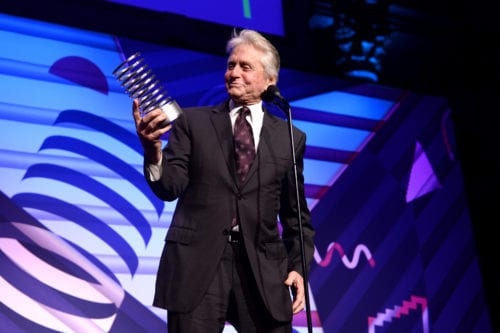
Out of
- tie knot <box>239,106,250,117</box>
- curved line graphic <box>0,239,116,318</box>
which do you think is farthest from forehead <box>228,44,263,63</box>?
curved line graphic <box>0,239,116,318</box>

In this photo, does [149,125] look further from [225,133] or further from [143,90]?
[225,133]

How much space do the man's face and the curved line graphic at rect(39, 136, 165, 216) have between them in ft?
3.44

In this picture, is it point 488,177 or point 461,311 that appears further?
point 488,177

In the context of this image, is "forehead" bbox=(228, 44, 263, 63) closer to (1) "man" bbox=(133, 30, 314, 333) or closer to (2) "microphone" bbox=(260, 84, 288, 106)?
(1) "man" bbox=(133, 30, 314, 333)

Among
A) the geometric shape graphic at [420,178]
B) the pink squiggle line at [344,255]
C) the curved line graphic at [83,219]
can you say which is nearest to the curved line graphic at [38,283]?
the curved line graphic at [83,219]

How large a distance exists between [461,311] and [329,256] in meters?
0.99

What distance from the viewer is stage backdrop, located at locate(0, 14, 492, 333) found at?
2801 millimetres

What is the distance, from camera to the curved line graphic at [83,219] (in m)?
2.80

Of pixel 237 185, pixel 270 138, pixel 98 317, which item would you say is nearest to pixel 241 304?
pixel 237 185

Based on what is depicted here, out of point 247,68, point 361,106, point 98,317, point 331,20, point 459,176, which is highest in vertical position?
point 331,20

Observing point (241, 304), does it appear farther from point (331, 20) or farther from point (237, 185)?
point (331, 20)

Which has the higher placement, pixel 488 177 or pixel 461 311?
pixel 488 177

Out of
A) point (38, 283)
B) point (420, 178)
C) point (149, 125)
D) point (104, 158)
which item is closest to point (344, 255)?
point (420, 178)

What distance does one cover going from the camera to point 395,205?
3812 mm
